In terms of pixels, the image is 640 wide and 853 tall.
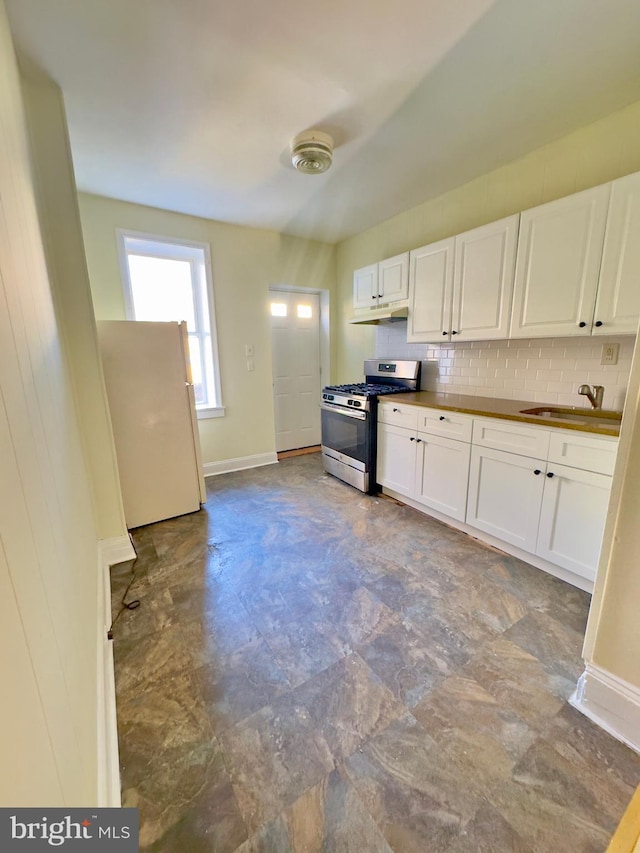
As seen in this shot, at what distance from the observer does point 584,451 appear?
1.74 meters

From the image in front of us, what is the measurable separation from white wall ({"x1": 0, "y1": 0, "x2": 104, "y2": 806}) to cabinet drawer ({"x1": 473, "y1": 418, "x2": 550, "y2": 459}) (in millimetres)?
2162

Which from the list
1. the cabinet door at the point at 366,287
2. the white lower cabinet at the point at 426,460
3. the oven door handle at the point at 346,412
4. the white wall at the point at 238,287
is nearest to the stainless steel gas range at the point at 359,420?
the oven door handle at the point at 346,412

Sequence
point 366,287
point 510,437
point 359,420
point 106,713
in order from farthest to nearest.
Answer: point 366,287
point 359,420
point 510,437
point 106,713

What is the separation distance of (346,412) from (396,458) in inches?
25.2

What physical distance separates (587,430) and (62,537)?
2.22 meters

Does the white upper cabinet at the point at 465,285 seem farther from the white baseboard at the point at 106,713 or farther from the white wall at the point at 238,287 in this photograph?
the white baseboard at the point at 106,713

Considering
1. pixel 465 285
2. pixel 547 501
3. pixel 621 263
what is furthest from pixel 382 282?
pixel 547 501

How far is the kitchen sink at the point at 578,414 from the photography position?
2021 millimetres

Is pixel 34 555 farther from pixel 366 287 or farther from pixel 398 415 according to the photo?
pixel 366 287

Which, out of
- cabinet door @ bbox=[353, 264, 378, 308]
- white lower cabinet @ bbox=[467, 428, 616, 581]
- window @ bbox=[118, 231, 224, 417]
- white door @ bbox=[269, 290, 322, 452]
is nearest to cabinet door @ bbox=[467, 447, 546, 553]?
white lower cabinet @ bbox=[467, 428, 616, 581]

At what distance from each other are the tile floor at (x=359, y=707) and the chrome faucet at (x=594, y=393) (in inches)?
42.8

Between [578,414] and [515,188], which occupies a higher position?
[515,188]

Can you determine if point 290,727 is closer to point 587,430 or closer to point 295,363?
point 587,430

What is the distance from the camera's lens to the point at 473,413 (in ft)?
7.23
